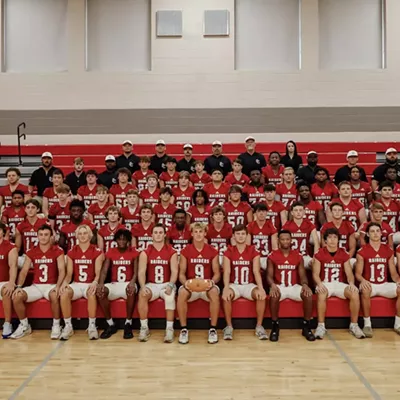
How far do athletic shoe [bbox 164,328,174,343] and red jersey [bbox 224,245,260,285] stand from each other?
0.94 metres

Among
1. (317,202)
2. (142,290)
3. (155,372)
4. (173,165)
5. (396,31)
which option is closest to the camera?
Answer: (155,372)

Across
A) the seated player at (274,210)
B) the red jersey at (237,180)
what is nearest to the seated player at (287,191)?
the seated player at (274,210)

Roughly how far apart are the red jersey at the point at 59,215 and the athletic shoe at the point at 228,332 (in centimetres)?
289

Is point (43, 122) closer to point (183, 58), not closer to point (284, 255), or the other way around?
point (183, 58)

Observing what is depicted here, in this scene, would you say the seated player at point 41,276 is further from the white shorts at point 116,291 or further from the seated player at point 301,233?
the seated player at point 301,233

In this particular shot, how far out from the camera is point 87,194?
8047 millimetres

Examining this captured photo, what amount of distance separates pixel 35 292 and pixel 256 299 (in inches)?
97.5

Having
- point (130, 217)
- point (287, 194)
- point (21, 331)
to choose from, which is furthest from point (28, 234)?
point (287, 194)

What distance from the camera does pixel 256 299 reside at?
5797 mm

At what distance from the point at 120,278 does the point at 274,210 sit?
238 cm

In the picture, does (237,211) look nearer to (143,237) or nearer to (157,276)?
(143,237)

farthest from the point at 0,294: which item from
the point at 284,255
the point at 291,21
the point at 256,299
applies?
the point at 291,21

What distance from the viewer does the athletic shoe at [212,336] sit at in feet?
18.0

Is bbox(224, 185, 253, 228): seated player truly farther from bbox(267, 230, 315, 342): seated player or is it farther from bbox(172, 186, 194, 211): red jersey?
bbox(267, 230, 315, 342): seated player
